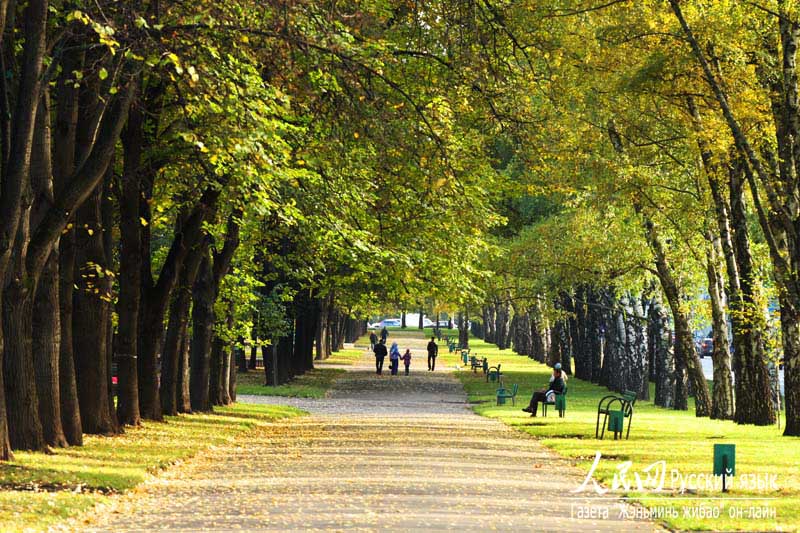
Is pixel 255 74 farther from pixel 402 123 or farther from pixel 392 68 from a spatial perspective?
pixel 392 68

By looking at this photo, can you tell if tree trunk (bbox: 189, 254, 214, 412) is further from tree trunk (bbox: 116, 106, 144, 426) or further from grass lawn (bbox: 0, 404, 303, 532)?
tree trunk (bbox: 116, 106, 144, 426)

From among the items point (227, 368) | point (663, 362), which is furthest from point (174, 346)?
point (663, 362)

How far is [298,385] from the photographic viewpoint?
165 feet

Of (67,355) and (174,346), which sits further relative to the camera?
(174,346)

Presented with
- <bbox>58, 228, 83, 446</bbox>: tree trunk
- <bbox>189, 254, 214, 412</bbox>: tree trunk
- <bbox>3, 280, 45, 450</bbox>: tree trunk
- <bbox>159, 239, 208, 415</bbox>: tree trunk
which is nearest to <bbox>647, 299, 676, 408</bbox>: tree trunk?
<bbox>189, 254, 214, 412</bbox>: tree trunk

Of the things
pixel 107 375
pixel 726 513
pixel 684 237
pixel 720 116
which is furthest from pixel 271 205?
pixel 684 237

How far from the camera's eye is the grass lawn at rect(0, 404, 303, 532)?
13.1 metres

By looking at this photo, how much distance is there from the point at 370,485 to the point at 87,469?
3.43m

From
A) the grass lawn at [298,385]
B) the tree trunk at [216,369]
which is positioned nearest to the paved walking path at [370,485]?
the tree trunk at [216,369]

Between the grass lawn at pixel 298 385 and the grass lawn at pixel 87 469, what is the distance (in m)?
17.9

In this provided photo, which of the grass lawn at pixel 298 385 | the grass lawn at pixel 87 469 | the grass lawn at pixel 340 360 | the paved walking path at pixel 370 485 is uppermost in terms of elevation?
the grass lawn at pixel 340 360

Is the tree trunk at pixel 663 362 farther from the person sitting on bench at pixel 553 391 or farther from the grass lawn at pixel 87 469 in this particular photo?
the grass lawn at pixel 87 469

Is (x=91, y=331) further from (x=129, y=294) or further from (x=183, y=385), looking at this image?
(x=183, y=385)

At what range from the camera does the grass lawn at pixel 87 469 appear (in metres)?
13.1
